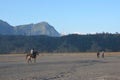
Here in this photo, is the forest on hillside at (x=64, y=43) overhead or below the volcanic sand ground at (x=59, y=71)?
overhead

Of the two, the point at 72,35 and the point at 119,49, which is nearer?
the point at 119,49

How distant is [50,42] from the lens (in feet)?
618

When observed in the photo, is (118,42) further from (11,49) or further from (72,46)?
(11,49)

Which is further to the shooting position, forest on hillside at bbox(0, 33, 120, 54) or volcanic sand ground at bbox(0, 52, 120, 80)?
forest on hillside at bbox(0, 33, 120, 54)

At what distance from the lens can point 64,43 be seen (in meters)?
182

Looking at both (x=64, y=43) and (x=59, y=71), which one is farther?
(x=64, y=43)

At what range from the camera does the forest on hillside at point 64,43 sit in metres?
173

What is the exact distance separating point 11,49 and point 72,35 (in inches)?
1456

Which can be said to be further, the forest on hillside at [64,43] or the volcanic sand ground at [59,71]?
the forest on hillside at [64,43]

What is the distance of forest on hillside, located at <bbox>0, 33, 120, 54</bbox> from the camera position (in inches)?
6801

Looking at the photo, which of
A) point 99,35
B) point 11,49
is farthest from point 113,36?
point 11,49

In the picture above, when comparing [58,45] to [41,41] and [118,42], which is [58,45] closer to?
[41,41]

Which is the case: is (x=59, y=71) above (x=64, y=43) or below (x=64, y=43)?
below

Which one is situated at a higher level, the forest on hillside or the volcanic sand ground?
the forest on hillside
